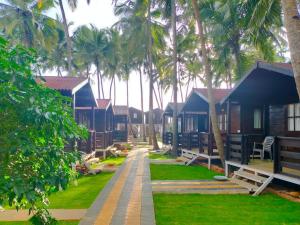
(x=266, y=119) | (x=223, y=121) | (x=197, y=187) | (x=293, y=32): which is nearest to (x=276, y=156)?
(x=197, y=187)

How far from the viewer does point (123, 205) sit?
7320 mm

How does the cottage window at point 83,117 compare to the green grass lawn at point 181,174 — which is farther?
the cottage window at point 83,117

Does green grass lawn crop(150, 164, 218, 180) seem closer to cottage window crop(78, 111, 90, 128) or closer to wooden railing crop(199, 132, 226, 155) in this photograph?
wooden railing crop(199, 132, 226, 155)

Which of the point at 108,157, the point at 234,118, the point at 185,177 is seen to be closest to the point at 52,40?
the point at 108,157

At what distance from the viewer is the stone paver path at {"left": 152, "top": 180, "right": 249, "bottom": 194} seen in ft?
30.2

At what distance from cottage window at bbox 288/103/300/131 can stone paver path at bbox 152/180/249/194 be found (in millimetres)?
3282

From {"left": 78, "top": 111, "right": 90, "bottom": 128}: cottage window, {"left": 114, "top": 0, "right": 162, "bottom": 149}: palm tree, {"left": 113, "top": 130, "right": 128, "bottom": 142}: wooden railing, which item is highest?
{"left": 114, "top": 0, "right": 162, "bottom": 149}: palm tree

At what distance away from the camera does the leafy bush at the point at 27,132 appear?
2.82 m

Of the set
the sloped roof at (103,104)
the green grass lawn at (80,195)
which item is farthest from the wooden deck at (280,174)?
the sloped roof at (103,104)

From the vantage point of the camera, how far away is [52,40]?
29.8 m

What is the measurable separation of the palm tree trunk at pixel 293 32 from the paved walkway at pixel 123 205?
147 inches

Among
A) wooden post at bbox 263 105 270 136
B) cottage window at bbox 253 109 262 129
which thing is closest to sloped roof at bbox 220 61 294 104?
wooden post at bbox 263 105 270 136

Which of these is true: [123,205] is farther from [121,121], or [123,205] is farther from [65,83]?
[121,121]

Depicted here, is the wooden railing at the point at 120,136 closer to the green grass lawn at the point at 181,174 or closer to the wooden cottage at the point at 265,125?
the green grass lawn at the point at 181,174
